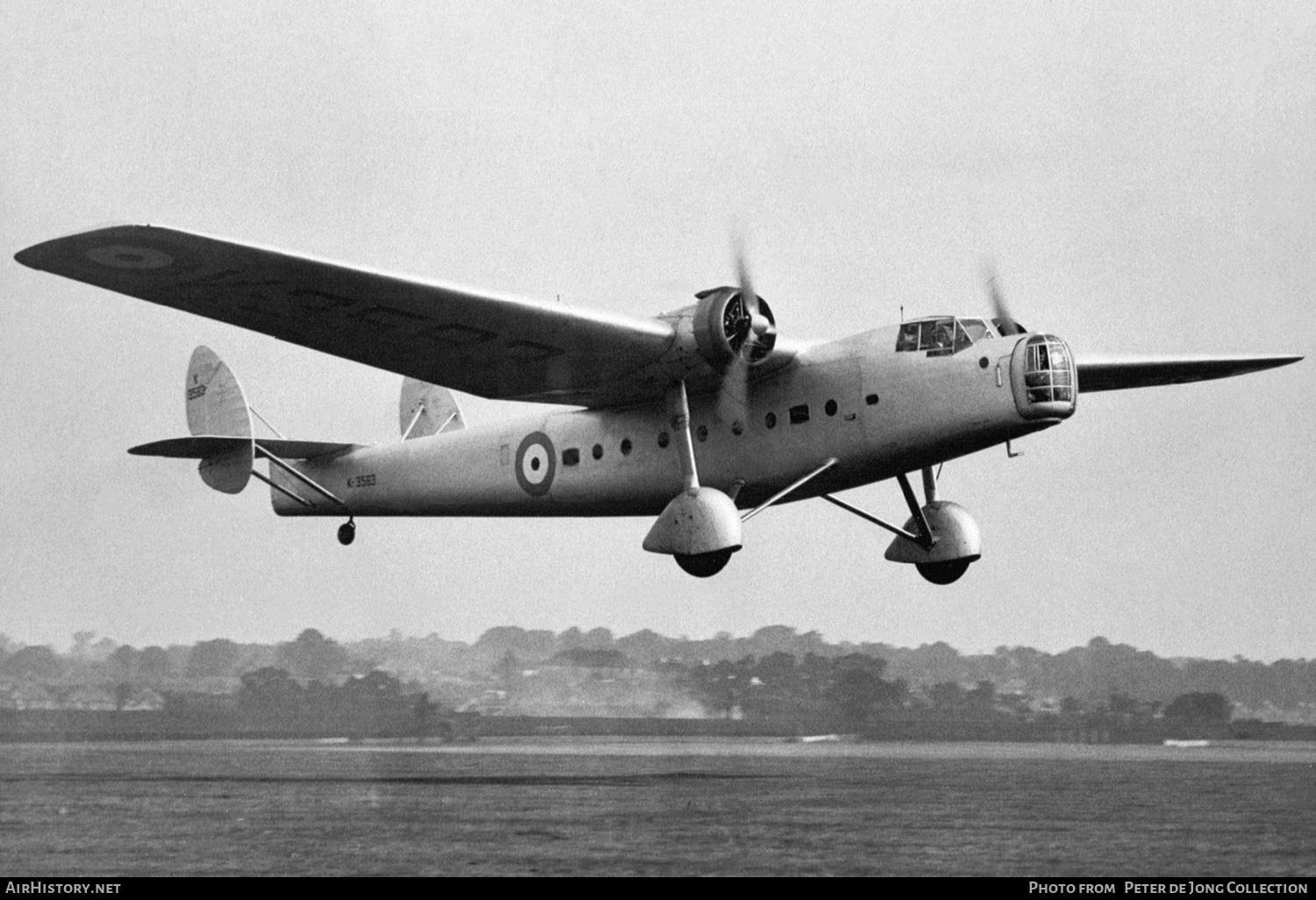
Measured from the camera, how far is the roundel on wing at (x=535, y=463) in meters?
20.6

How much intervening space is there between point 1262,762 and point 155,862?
14.1m

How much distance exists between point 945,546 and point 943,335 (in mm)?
3465

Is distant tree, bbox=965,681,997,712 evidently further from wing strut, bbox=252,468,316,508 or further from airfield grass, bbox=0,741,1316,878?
wing strut, bbox=252,468,316,508

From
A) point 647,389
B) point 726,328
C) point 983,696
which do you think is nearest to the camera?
point 726,328

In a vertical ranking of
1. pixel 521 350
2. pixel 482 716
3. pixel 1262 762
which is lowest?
pixel 1262 762

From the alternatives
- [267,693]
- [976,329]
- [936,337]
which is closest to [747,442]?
[936,337]

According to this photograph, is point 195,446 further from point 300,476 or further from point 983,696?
point 983,696

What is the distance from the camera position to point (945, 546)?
20000mm

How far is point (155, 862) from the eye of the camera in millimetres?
12508

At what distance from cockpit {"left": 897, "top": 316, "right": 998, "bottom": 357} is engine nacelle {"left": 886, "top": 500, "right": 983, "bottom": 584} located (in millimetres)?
3057

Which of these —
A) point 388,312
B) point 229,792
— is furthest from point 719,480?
point 229,792

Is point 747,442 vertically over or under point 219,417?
under

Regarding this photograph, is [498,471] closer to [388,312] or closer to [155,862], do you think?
[388,312]
